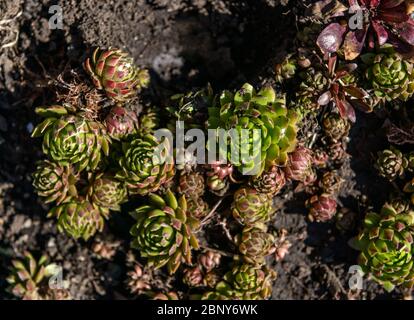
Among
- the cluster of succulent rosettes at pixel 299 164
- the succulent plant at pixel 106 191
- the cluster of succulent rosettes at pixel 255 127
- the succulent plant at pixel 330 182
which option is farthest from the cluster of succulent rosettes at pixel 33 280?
the succulent plant at pixel 330 182

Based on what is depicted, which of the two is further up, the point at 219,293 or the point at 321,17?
the point at 321,17

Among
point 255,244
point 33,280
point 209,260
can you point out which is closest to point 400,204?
point 255,244

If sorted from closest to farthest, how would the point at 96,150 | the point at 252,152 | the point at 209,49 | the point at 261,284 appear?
the point at 252,152 < the point at 96,150 < the point at 261,284 < the point at 209,49

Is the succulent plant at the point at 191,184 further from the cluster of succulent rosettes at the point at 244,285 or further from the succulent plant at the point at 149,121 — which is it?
→ the cluster of succulent rosettes at the point at 244,285

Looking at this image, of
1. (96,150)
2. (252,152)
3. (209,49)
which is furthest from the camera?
(209,49)

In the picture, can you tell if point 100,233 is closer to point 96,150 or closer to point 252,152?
point 96,150

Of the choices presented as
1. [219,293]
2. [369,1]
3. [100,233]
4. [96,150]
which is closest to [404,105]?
[369,1]

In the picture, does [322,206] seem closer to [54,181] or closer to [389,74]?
[389,74]
